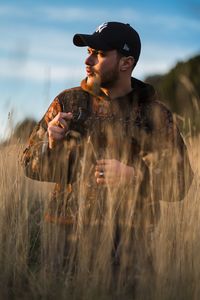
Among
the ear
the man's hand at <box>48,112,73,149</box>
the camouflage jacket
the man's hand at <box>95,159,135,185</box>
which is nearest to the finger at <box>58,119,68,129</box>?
the man's hand at <box>48,112,73,149</box>

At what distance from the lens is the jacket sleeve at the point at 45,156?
3.14m

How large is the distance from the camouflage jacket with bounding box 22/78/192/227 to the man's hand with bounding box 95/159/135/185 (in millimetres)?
107

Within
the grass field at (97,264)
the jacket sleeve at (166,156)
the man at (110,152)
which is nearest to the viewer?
the grass field at (97,264)

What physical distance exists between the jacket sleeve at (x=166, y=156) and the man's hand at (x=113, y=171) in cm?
21

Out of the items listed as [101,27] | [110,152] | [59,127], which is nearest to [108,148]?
[110,152]

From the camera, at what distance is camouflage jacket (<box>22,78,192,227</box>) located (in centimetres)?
314

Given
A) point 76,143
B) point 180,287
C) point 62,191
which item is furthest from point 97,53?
point 180,287

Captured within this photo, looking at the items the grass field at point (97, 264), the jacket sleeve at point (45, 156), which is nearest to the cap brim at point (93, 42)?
the jacket sleeve at point (45, 156)

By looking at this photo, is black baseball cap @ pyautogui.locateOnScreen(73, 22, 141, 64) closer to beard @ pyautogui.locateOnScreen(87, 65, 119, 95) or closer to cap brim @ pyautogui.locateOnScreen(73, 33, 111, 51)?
cap brim @ pyautogui.locateOnScreen(73, 33, 111, 51)

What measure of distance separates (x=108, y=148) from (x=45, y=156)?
32 centimetres

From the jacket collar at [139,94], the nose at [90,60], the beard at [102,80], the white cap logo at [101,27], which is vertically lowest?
the jacket collar at [139,94]

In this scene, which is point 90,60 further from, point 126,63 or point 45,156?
point 45,156

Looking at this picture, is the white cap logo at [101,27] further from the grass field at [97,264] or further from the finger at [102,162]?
the grass field at [97,264]

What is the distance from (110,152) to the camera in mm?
3172
